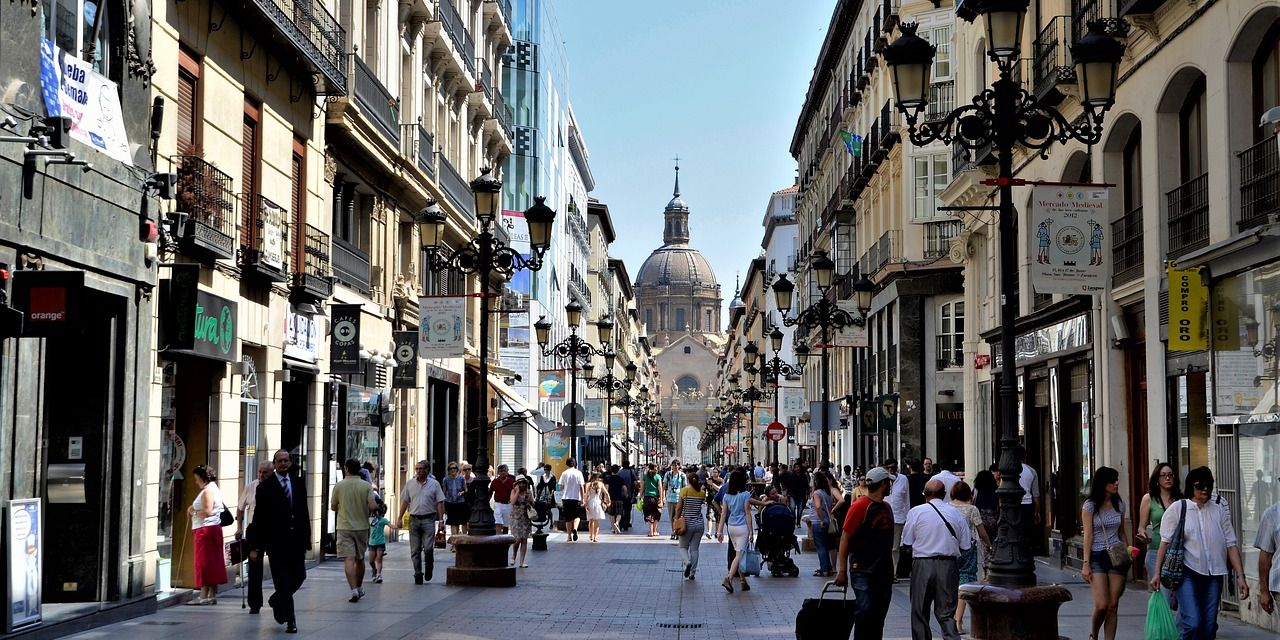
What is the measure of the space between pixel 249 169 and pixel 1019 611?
12.9m

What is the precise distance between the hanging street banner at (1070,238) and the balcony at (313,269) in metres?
10.8

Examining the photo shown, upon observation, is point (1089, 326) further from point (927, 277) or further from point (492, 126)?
point (492, 126)

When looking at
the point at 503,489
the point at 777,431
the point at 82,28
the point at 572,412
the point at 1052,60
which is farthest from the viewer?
the point at 777,431

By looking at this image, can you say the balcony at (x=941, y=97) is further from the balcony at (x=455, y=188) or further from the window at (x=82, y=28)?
the window at (x=82, y=28)

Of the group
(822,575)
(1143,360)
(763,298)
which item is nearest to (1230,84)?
(1143,360)

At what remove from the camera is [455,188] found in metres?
35.9

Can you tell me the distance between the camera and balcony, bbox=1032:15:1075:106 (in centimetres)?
2248

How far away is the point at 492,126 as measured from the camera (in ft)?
Answer: 139

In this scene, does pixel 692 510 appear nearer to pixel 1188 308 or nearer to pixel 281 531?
pixel 1188 308

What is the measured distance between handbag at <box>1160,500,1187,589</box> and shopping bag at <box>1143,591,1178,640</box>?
0.40 meters

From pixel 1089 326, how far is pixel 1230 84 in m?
6.51

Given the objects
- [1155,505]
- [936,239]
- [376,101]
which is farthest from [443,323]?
[936,239]

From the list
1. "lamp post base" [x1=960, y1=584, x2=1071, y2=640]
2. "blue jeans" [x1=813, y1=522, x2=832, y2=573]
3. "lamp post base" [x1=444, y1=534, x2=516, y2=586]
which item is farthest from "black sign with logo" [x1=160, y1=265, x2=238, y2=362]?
"blue jeans" [x1=813, y1=522, x2=832, y2=573]

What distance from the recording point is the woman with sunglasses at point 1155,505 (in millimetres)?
13000
